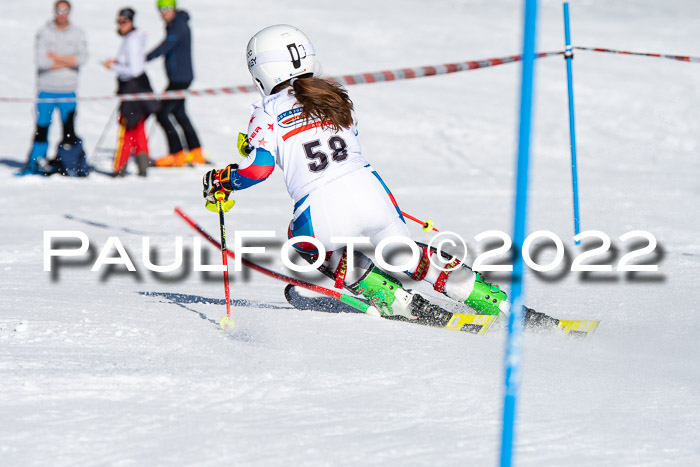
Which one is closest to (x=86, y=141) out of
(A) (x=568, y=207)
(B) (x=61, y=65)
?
(B) (x=61, y=65)

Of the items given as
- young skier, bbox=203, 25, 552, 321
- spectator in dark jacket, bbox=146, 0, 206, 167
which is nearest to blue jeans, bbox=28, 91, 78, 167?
spectator in dark jacket, bbox=146, 0, 206, 167

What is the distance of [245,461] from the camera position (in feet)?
9.22

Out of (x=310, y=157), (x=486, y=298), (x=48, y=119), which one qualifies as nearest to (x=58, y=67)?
(x=48, y=119)

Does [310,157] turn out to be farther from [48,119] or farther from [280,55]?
[48,119]

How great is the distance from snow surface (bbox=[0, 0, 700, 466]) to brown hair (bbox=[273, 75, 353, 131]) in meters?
1.01

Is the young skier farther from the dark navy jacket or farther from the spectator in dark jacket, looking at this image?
the dark navy jacket

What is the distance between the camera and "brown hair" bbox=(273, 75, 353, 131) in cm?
427

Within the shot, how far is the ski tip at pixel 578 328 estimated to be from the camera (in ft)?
14.6

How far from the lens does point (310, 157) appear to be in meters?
4.34

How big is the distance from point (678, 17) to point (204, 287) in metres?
19.3

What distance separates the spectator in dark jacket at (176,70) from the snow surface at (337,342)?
28cm

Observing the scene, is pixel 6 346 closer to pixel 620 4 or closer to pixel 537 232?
pixel 537 232

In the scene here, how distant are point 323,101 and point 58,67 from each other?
21.7ft

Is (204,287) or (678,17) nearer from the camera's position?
(204,287)
